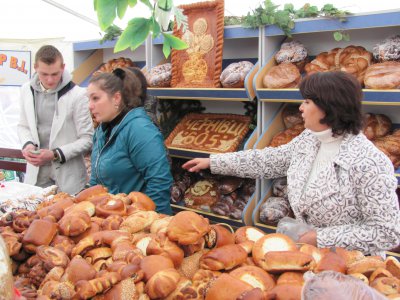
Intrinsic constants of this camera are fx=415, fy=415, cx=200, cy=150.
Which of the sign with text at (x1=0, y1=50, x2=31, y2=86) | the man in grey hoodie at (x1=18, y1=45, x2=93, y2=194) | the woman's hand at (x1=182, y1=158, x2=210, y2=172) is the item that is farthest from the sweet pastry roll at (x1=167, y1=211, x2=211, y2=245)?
the sign with text at (x1=0, y1=50, x2=31, y2=86)

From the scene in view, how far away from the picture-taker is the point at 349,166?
1.60m

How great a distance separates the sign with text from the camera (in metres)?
4.79

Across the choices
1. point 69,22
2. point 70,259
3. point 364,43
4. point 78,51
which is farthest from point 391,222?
point 69,22

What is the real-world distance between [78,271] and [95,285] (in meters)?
0.09

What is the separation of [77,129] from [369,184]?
2.16 meters

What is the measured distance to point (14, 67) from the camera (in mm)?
4840

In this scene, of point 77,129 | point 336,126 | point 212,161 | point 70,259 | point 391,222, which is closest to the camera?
point 70,259

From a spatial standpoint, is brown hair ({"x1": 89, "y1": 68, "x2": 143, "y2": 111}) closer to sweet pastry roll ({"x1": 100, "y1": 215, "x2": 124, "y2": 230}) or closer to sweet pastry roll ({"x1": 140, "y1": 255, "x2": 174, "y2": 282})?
sweet pastry roll ({"x1": 100, "y1": 215, "x2": 124, "y2": 230})

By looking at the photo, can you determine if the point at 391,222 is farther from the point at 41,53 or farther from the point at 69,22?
the point at 69,22

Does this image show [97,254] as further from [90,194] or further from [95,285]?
[90,194]

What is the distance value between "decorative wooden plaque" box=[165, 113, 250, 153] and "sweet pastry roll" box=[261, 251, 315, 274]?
7.48 ft

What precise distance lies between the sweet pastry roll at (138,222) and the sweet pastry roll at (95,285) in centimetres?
31

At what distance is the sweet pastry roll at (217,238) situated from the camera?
1151mm

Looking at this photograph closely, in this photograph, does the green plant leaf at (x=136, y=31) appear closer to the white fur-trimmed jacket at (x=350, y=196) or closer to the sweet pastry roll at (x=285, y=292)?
the sweet pastry roll at (x=285, y=292)
